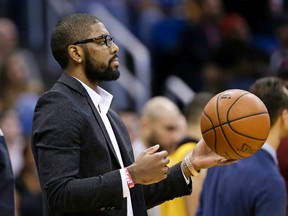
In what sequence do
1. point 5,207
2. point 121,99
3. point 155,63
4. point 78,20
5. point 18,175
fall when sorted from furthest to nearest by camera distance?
point 155,63
point 121,99
point 18,175
point 5,207
point 78,20

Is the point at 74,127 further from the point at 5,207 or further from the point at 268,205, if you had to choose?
the point at 268,205

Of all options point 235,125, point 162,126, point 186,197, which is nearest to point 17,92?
point 162,126

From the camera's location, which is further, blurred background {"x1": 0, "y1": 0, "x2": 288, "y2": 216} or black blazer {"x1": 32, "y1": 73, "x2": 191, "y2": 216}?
blurred background {"x1": 0, "y1": 0, "x2": 288, "y2": 216}

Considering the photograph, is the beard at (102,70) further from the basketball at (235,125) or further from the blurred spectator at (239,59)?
the blurred spectator at (239,59)

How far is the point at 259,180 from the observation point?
5012mm

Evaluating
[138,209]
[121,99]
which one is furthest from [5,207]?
[121,99]

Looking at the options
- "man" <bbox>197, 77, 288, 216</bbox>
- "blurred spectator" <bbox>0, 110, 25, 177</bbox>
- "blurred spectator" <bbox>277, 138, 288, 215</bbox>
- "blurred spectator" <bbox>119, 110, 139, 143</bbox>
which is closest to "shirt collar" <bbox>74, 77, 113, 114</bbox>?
"man" <bbox>197, 77, 288, 216</bbox>

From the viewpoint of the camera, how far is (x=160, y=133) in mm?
7613

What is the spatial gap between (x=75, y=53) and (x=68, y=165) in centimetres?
62

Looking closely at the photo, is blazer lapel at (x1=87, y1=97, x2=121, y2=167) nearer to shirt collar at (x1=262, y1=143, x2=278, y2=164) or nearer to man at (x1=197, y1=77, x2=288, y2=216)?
man at (x1=197, y1=77, x2=288, y2=216)

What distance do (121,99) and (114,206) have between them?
7704 millimetres

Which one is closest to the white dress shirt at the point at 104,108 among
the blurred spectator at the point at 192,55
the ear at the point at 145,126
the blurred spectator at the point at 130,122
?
the ear at the point at 145,126

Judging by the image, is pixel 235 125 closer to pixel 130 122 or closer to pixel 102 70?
pixel 102 70

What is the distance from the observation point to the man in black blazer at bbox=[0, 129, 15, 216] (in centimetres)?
481
